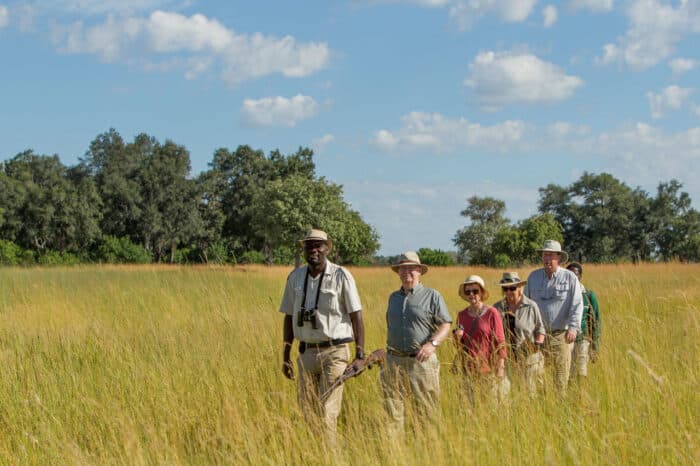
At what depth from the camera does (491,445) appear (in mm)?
4117

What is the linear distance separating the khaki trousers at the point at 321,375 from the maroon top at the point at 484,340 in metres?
0.97

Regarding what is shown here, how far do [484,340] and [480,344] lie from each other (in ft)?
0.16

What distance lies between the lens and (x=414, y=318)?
17.2 feet

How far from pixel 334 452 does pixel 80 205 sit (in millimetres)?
53820

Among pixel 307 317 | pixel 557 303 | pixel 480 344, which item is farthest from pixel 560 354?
pixel 307 317

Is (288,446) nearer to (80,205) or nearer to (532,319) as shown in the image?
(532,319)

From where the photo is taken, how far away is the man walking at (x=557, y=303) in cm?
642

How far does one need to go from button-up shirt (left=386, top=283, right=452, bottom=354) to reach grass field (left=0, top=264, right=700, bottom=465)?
0.56 metres

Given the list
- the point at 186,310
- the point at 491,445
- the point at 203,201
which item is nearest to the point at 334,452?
the point at 491,445

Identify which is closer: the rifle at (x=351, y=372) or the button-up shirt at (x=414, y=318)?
the rifle at (x=351, y=372)

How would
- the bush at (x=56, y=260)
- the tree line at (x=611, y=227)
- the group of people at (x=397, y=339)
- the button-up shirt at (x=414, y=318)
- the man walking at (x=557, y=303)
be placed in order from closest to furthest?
1. the group of people at (x=397, y=339)
2. the button-up shirt at (x=414, y=318)
3. the man walking at (x=557, y=303)
4. the bush at (x=56, y=260)
5. the tree line at (x=611, y=227)

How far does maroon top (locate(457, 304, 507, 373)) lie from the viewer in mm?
5273

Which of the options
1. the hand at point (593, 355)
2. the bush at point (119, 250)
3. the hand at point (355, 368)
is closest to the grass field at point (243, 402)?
the hand at point (593, 355)

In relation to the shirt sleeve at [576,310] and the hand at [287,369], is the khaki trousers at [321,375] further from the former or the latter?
the shirt sleeve at [576,310]
